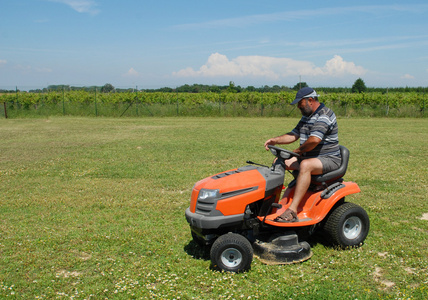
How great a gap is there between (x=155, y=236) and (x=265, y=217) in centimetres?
167

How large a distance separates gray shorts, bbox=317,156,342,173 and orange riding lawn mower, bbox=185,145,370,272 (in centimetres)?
5

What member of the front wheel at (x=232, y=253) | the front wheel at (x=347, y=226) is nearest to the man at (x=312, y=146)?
the front wheel at (x=347, y=226)

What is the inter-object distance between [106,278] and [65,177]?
542cm

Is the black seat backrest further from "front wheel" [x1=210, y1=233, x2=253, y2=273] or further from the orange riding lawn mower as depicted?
"front wheel" [x1=210, y1=233, x2=253, y2=273]

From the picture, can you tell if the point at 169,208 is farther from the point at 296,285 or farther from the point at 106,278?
the point at 296,285

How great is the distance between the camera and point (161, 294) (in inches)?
155

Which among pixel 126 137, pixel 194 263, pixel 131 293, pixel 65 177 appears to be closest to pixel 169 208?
pixel 194 263

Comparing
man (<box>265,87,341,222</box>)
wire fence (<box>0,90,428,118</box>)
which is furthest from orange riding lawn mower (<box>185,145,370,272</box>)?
wire fence (<box>0,90,428,118</box>)

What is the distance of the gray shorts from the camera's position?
192 inches

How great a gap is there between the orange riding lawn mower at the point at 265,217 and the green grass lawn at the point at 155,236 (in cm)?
17

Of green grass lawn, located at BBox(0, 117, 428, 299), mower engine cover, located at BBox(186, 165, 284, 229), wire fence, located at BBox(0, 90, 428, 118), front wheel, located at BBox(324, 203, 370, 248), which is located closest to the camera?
Result: green grass lawn, located at BBox(0, 117, 428, 299)

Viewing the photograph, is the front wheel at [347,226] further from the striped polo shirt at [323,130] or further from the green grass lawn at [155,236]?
the striped polo shirt at [323,130]

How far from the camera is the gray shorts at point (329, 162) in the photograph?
192 inches

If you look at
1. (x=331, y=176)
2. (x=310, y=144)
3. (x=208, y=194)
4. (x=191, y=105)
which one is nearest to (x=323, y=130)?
(x=310, y=144)
